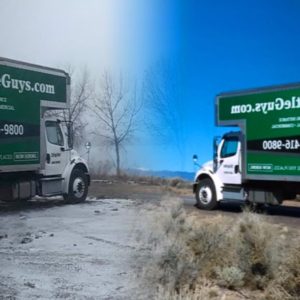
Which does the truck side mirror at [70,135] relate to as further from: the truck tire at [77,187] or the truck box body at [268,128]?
the truck box body at [268,128]

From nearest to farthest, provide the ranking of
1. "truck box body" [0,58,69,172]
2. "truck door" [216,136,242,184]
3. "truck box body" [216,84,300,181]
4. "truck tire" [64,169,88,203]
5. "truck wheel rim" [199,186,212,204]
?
"truck box body" [0,58,69,172]
"truck tire" [64,169,88,203]
"truck box body" [216,84,300,181]
"truck door" [216,136,242,184]
"truck wheel rim" [199,186,212,204]

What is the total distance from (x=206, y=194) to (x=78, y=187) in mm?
8070

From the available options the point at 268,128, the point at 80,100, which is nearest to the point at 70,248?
the point at 80,100

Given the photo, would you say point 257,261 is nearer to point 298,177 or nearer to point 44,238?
point 44,238

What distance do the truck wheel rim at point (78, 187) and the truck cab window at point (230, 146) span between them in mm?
7812

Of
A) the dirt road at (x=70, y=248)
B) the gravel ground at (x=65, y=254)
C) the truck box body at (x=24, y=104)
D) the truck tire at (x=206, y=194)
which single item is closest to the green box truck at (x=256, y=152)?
the truck tire at (x=206, y=194)

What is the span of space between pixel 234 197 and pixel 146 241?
7.84 metres

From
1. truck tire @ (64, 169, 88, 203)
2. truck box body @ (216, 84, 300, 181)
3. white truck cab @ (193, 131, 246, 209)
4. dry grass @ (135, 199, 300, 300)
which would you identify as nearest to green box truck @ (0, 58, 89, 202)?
truck tire @ (64, 169, 88, 203)

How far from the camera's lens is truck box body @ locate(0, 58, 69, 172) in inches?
134

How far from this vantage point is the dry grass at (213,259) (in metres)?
3.99

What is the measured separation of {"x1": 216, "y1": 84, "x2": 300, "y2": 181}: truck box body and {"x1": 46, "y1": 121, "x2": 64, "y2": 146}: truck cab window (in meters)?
6.53

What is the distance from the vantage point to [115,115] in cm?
388

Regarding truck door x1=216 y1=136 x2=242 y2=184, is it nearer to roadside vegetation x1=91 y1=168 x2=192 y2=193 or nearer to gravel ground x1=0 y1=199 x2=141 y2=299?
roadside vegetation x1=91 y1=168 x2=192 y2=193

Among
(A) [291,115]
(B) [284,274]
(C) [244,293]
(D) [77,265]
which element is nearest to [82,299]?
(D) [77,265]
